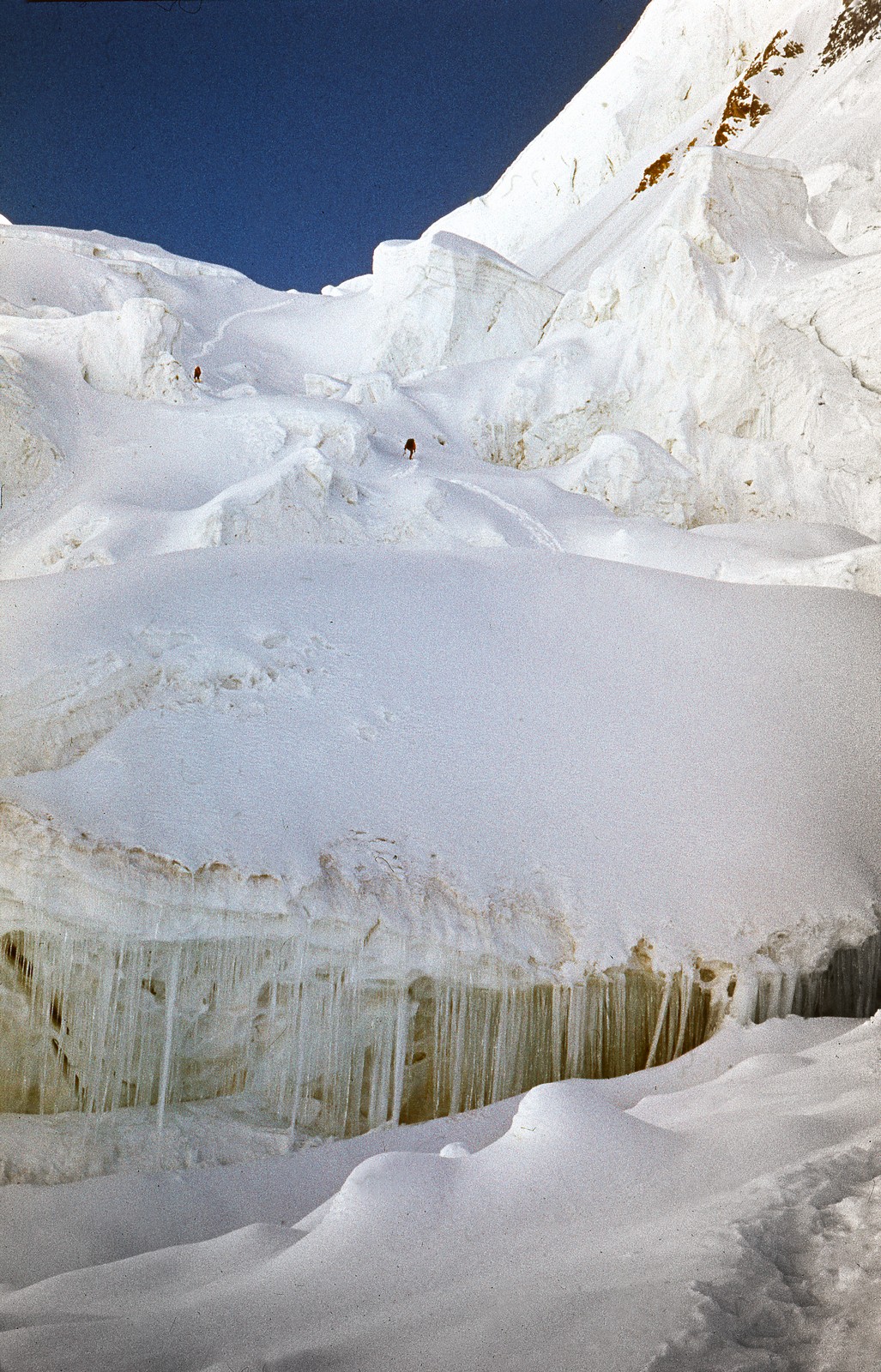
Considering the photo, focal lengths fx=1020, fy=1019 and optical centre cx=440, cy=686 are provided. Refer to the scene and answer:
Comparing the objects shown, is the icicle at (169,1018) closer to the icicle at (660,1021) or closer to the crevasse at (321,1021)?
the crevasse at (321,1021)

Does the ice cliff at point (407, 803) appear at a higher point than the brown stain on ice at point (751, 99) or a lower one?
lower

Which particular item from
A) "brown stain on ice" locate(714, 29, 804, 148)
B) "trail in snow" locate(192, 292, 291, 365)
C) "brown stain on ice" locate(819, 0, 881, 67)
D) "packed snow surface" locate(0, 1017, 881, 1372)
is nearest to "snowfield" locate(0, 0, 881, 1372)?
"packed snow surface" locate(0, 1017, 881, 1372)

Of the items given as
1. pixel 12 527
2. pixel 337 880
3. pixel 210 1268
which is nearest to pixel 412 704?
pixel 337 880

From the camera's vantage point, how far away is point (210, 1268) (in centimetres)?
291

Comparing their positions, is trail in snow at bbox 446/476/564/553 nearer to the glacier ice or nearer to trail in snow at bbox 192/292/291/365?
the glacier ice

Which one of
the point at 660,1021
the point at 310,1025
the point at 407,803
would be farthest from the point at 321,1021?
the point at 660,1021

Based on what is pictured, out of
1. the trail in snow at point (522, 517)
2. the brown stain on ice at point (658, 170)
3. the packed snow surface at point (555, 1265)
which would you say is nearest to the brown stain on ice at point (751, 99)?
the brown stain on ice at point (658, 170)

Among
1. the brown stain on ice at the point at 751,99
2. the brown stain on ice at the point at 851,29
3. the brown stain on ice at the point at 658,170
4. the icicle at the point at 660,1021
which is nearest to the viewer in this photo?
the icicle at the point at 660,1021

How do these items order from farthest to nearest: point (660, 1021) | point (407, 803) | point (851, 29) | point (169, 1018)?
point (851, 29) < point (407, 803) < point (660, 1021) < point (169, 1018)

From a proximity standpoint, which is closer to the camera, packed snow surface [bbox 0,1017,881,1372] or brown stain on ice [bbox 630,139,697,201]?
packed snow surface [bbox 0,1017,881,1372]

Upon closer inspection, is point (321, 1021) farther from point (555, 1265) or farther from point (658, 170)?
point (658, 170)

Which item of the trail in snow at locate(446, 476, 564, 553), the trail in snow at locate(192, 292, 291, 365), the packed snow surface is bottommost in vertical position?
the packed snow surface

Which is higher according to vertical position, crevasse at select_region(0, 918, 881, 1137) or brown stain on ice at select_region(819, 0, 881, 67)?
brown stain on ice at select_region(819, 0, 881, 67)

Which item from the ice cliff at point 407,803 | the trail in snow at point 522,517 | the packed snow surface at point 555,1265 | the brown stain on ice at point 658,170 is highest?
the brown stain on ice at point 658,170
